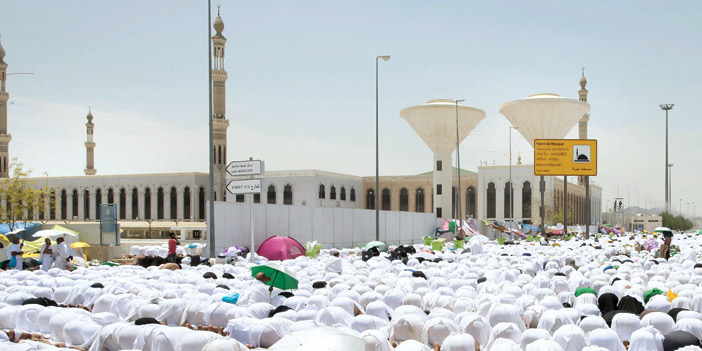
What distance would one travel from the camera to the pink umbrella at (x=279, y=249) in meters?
23.7

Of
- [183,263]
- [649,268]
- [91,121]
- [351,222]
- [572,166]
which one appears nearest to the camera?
[649,268]

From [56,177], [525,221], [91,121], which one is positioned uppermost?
[91,121]

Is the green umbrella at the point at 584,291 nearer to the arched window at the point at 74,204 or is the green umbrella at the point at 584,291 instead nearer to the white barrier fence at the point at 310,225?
the white barrier fence at the point at 310,225

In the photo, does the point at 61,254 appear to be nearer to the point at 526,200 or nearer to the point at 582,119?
the point at 526,200

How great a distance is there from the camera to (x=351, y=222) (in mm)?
33031

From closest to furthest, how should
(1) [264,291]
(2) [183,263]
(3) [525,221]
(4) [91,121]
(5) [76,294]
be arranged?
(1) [264,291], (5) [76,294], (2) [183,263], (3) [525,221], (4) [91,121]

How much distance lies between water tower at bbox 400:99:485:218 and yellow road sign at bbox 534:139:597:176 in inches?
484

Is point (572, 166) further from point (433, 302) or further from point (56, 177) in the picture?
point (56, 177)

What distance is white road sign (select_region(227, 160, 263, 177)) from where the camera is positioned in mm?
18231

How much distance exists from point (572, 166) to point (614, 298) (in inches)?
1100

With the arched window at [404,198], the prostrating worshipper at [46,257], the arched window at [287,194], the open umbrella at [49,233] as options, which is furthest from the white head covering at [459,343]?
the arched window at [404,198]

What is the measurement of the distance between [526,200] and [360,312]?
2332 inches

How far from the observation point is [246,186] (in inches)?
722

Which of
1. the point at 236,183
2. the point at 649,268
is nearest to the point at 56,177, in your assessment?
the point at 236,183
